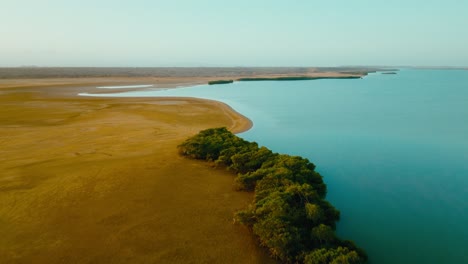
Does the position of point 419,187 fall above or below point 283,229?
below

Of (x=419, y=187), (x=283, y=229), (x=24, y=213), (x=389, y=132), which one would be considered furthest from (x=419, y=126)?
(x=24, y=213)

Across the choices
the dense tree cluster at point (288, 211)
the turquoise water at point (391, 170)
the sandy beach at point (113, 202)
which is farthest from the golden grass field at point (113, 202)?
the turquoise water at point (391, 170)

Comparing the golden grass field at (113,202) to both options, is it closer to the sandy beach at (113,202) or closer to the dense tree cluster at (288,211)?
the sandy beach at (113,202)

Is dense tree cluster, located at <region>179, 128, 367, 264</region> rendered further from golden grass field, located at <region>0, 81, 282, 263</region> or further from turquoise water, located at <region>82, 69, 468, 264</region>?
turquoise water, located at <region>82, 69, 468, 264</region>

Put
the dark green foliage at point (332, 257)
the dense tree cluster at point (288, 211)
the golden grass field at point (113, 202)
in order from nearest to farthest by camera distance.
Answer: the dark green foliage at point (332, 257), the dense tree cluster at point (288, 211), the golden grass field at point (113, 202)

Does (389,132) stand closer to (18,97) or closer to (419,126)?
(419,126)
